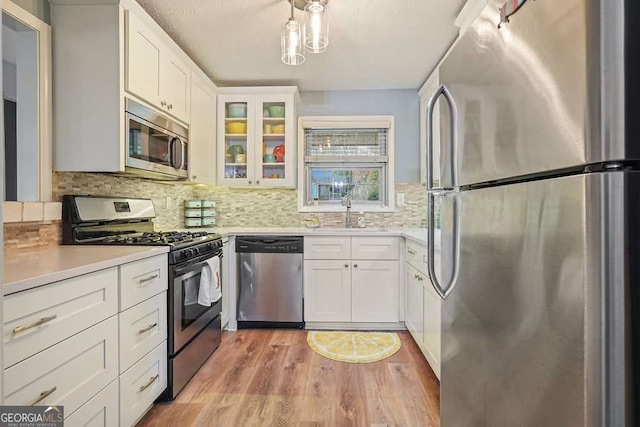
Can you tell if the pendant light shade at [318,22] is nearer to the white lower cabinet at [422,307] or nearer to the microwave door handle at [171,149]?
the microwave door handle at [171,149]

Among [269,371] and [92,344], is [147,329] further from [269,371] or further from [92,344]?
[269,371]

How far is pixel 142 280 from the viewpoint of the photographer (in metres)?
Answer: 1.63

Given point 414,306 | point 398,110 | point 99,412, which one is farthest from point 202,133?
point 414,306

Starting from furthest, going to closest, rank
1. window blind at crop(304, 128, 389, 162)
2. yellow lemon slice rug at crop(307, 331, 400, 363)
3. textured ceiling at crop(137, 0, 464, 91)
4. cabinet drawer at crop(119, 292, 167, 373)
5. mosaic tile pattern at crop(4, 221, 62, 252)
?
→ window blind at crop(304, 128, 389, 162)
yellow lemon slice rug at crop(307, 331, 400, 363)
textured ceiling at crop(137, 0, 464, 91)
mosaic tile pattern at crop(4, 221, 62, 252)
cabinet drawer at crop(119, 292, 167, 373)

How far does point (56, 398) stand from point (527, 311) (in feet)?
4.93

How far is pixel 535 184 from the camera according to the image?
2.31 ft

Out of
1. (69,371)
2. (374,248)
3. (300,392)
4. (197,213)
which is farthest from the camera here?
(197,213)

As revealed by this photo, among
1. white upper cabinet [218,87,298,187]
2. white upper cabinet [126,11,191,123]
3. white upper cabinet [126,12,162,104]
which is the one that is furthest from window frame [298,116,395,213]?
white upper cabinet [126,12,162,104]

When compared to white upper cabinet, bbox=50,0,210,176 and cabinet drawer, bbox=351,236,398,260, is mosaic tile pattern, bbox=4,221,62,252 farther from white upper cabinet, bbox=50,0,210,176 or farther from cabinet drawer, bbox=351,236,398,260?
cabinet drawer, bbox=351,236,398,260

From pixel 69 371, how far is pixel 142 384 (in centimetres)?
51

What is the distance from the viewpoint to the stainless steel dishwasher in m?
2.98

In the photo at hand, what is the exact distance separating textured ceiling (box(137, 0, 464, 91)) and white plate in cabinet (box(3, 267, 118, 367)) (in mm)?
1746

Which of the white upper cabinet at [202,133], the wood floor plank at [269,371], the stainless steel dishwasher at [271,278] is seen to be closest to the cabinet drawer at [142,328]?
the wood floor plank at [269,371]

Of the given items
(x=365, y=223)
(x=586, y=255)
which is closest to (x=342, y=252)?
(x=365, y=223)
